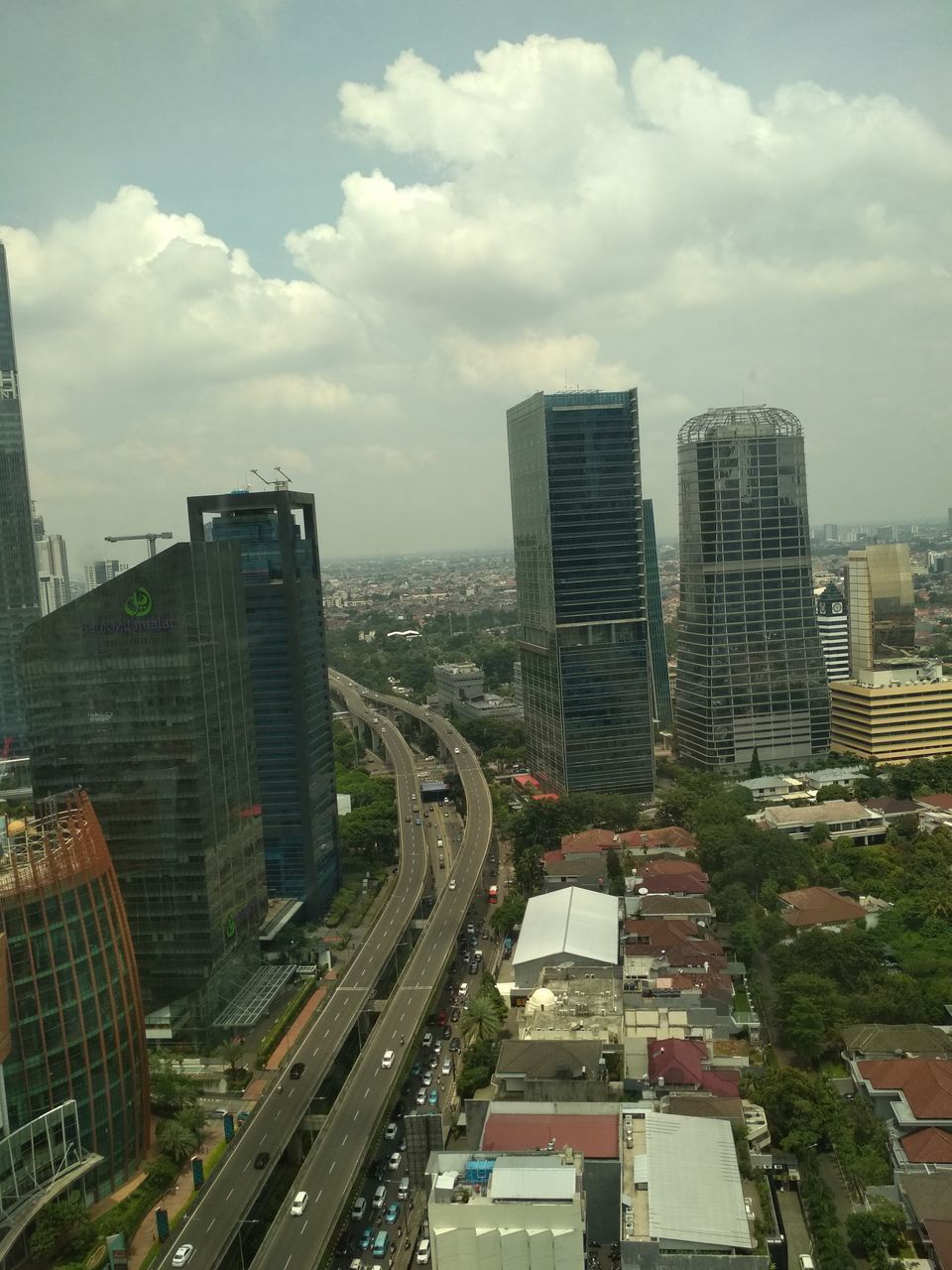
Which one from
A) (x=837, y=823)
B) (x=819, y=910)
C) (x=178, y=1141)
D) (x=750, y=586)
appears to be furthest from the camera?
(x=750, y=586)

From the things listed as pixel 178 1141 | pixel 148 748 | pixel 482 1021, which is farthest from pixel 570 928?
pixel 148 748

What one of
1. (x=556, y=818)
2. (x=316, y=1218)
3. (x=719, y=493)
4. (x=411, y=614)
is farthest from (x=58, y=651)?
(x=411, y=614)

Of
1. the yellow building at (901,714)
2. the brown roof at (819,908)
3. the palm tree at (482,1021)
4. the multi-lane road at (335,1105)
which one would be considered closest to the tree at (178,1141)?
the multi-lane road at (335,1105)

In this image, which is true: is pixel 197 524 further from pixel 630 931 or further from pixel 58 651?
pixel 630 931

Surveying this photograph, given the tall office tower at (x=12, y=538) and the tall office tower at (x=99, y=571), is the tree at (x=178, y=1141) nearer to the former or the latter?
the tall office tower at (x=99, y=571)

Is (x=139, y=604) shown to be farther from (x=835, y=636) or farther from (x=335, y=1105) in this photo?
(x=835, y=636)

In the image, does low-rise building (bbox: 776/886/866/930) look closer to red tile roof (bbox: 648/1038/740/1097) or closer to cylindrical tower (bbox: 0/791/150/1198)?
red tile roof (bbox: 648/1038/740/1097)

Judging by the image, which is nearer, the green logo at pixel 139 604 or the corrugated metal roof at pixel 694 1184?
the corrugated metal roof at pixel 694 1184
